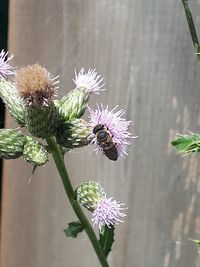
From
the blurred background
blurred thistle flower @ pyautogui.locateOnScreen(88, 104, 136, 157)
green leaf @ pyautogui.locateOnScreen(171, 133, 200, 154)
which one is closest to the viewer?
green leaf @ pyautogui.locateOnScreen(171, 133, 200, 154)

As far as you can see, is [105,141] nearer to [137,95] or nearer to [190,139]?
[190,139]

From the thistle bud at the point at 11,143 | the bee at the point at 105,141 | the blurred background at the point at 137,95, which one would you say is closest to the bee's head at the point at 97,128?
the bee at the point at 105,141

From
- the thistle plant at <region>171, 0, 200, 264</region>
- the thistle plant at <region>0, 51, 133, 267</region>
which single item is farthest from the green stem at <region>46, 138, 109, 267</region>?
the thistle plant at <region>171, 0, 200, 264</region>

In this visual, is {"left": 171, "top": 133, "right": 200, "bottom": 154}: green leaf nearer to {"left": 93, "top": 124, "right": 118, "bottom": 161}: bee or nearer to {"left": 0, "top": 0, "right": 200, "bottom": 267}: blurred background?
{"left": 93, "top": 124, "right": 118, "bottom": 161}: bee

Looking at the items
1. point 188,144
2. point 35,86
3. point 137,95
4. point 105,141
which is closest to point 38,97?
point 35,86

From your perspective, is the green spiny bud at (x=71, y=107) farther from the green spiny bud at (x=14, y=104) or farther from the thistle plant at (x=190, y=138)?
the thistle plant at (x=190, y=138)
